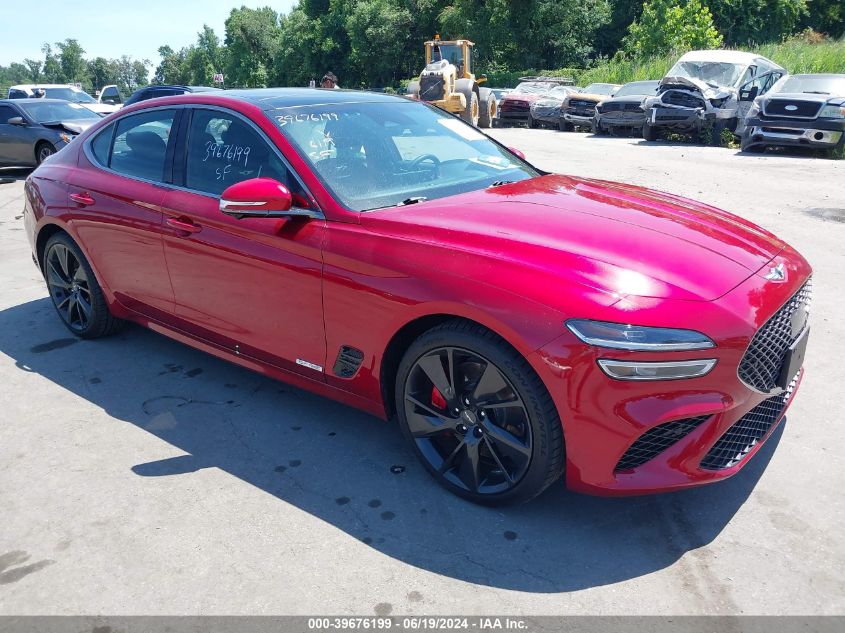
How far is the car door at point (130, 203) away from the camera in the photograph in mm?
4094

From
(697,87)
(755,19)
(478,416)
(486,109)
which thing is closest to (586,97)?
(486,109)

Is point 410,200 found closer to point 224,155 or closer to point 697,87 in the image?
point 224,155

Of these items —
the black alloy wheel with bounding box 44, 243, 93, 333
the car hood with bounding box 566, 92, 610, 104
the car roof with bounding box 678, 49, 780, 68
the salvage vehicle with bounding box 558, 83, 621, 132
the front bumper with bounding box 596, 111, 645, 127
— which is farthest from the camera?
the salvage vehicle with bounding box 558, 83, 621, 132

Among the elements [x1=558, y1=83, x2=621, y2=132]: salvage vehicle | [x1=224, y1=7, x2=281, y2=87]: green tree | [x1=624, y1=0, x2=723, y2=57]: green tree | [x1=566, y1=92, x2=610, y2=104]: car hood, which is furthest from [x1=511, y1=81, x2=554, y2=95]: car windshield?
[x1=224, y1=7, x2=281, y2=87]: green tree

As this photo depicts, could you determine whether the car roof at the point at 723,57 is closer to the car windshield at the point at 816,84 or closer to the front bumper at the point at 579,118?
the car windshield at the point at 816,84

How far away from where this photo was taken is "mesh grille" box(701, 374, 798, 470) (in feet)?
8.71

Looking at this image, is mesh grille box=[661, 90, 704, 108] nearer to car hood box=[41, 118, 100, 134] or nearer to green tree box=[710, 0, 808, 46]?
car hood box=[41, 118, 100, 134]

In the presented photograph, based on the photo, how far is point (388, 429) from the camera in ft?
12.3

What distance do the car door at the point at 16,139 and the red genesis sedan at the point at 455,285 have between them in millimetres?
10682

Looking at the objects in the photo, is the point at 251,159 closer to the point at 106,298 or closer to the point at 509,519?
the point at 106,298

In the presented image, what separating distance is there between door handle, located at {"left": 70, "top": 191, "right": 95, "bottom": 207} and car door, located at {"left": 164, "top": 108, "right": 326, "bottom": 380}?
88cm

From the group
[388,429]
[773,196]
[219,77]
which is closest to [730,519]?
[388,429]

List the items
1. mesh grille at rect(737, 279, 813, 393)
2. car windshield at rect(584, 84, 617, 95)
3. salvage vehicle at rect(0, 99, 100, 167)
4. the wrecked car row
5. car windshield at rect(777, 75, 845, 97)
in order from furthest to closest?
1. car windshield at rect(584, 84, 617, 95)
2. car windshield at rect(777, 75, 845, 97)
3. the wrecked car row
4. salvage vehicle at rect(0, 99, 100, 167)
5. mesh grille at rect(737, 279, 813, 393)

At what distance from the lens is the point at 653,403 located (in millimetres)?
2486
